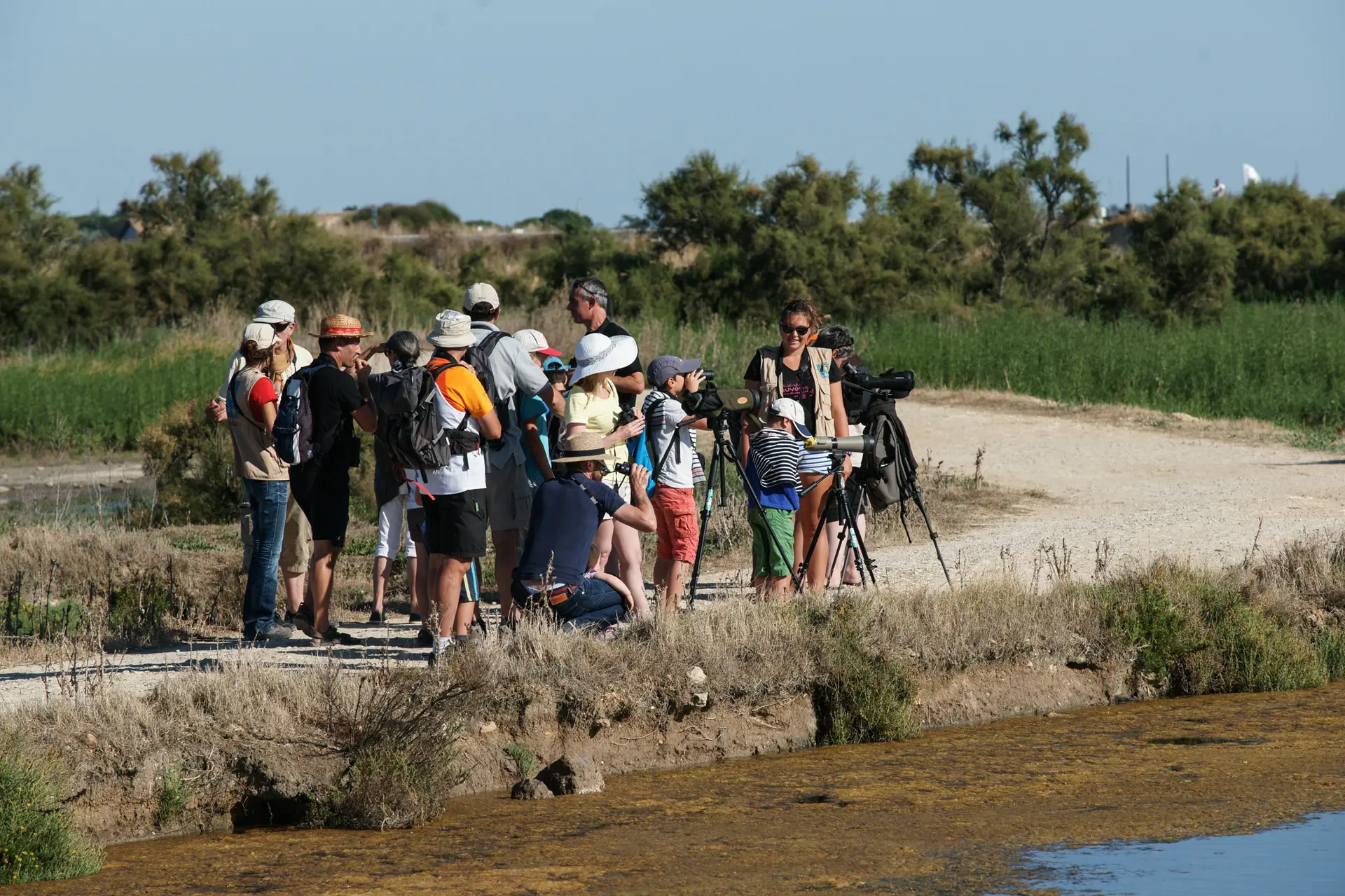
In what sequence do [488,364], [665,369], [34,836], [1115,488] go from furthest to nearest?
[1115,488], [665,369], [488,364], [34,836]

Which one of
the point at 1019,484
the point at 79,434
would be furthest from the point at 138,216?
the point at 1019,484

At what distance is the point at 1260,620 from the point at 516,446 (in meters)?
4.22

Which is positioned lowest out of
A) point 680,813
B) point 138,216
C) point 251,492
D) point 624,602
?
point 680,813

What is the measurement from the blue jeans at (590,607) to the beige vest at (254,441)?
187 cm

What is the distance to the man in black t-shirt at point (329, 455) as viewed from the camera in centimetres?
860

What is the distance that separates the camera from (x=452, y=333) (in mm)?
8031

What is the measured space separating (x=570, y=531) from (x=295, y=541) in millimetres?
2132

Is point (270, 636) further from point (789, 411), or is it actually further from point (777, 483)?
point (789, 411)

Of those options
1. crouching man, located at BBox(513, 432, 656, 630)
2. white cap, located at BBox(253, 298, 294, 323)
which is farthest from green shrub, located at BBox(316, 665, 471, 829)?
Result: white cap, located at BBox(253, 298, 294, 323)

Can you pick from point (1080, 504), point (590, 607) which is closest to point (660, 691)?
point (590, 607)

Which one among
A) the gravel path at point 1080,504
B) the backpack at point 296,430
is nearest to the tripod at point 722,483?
the gravel path at point 1080,504

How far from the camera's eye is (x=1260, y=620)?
9.00m

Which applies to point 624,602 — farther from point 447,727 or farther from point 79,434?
point 79,434

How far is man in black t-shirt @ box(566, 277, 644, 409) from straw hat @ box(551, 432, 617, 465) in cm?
83
